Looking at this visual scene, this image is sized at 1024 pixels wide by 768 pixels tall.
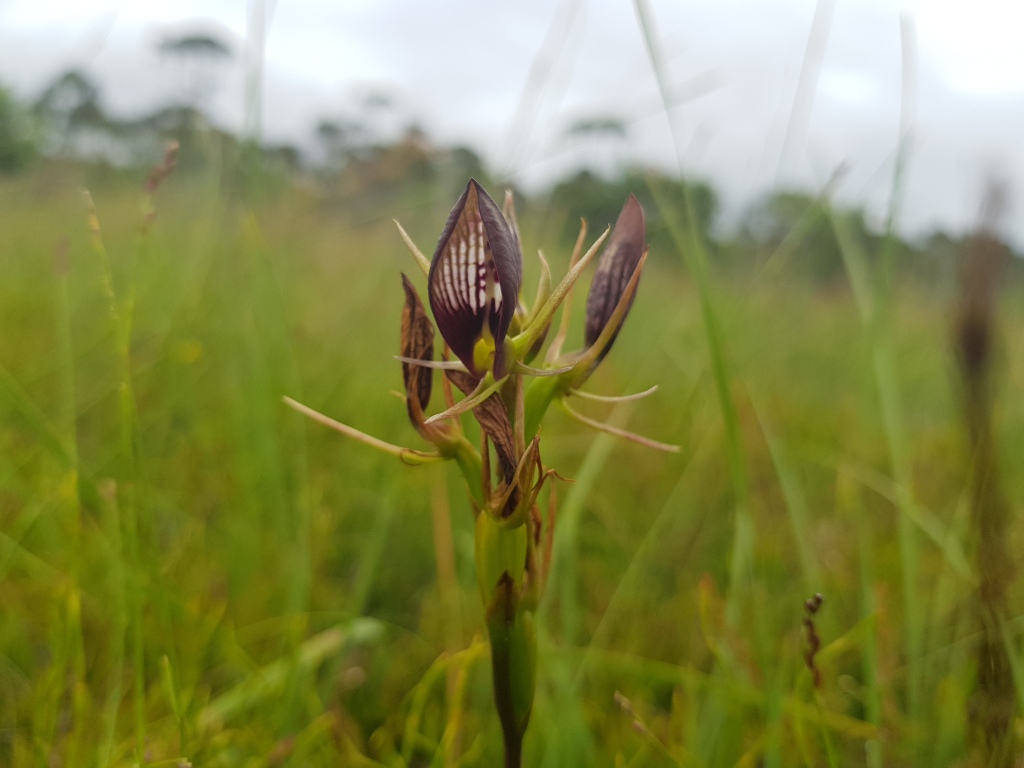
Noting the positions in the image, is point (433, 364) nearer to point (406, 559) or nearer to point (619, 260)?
point (619, 260)

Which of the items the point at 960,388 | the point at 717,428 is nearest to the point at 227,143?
the point at 717,428

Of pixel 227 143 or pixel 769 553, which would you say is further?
pixel 227 143

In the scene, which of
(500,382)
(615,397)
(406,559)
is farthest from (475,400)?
(406,559)

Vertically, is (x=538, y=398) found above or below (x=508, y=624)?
above

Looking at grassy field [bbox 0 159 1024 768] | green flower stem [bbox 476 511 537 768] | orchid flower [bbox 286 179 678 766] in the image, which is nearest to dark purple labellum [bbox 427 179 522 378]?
orchid flower [bbox 286 179 678 766]

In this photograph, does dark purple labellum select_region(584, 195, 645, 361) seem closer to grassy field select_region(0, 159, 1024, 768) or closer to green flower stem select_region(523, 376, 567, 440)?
green flower stem select_region(523, 376, 567, 440)

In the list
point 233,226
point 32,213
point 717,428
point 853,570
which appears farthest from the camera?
point 32,213

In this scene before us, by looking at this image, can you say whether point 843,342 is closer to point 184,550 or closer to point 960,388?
Result: point 184,550
